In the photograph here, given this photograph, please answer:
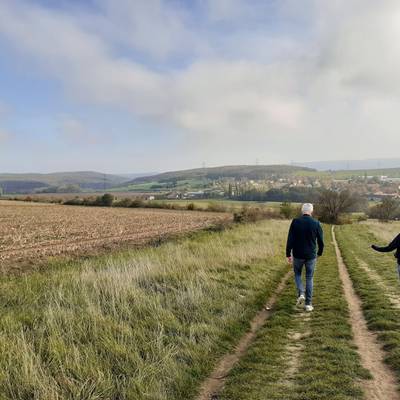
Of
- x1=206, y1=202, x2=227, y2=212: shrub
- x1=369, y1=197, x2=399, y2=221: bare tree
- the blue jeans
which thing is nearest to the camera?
the blue jeans

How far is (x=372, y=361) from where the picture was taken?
5.75 m

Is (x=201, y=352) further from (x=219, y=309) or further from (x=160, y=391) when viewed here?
(x=219, y=309)

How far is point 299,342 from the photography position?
6684mm

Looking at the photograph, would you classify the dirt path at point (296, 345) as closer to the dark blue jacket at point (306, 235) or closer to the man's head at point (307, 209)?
the dark blue jacket at point (306, 235)

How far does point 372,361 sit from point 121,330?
4179mm

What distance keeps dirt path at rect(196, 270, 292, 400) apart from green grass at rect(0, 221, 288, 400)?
5.5 inches

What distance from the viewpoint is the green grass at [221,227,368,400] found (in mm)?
4809

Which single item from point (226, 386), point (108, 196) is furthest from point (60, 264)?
point (108, 196)

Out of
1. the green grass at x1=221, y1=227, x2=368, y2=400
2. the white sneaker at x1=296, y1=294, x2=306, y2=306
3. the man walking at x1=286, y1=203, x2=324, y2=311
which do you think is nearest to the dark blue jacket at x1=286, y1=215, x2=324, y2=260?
the man walking at x1=286, y1=203, x2=324, y2=311

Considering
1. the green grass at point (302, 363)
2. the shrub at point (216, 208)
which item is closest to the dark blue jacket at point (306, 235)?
the green grass at point (302, 363)

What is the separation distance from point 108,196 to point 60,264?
76.0 metres

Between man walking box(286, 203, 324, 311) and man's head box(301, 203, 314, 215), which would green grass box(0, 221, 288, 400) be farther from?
man's head box(301, 203, 314, 215)

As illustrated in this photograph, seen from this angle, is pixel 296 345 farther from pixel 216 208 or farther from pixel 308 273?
pixel 216 208

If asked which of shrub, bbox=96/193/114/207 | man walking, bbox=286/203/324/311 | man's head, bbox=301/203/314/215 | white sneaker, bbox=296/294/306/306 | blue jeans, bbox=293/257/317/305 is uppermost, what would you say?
man's head, bbox=301/203/314/215
